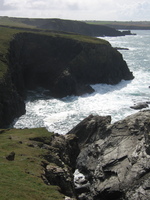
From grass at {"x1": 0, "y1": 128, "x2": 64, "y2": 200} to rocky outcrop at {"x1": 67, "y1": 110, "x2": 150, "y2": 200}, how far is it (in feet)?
25.0

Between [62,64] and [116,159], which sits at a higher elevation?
[62,64]

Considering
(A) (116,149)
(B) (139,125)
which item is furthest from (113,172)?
(B) (139,125)

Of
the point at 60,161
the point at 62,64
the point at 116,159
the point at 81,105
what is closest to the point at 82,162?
the point at 116,159

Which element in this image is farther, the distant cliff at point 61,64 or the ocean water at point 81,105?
the distant cliff at point 61,64

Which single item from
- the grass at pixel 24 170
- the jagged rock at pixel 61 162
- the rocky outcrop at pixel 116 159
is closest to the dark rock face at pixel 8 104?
the grass at pixel 24 170

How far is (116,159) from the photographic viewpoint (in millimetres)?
34875

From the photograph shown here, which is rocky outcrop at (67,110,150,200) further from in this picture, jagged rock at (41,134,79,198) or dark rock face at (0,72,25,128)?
dark rock face at (0,72,25,128)

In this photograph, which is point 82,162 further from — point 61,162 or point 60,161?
point 60,161

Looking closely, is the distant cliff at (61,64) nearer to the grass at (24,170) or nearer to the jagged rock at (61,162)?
the jagged rock at (61,162)

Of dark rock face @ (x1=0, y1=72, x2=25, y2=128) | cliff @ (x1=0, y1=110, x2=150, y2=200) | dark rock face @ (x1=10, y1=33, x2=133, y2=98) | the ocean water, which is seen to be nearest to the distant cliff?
dark rock face @ (x1=10, y1=33, x2=133, y2=98)

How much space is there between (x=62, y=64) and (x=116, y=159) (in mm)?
64060

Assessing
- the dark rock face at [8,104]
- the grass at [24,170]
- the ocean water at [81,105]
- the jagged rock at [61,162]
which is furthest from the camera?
the ocean water at [81,105]

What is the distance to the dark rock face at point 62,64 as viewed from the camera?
86312 mm

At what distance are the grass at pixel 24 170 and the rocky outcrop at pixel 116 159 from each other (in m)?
7.62
